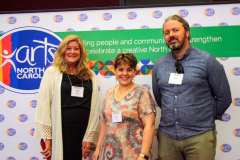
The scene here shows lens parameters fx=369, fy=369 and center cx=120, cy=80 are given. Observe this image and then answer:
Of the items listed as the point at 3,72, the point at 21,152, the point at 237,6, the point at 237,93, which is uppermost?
the point at 237,6

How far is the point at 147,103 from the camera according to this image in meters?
2.62

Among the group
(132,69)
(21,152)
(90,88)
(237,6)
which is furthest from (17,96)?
(237,6)

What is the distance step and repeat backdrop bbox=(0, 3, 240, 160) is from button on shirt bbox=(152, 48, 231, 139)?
1.39ft

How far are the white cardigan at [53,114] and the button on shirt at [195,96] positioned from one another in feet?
2.03

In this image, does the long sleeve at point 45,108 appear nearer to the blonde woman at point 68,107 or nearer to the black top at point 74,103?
the blonde woman at point 68,107

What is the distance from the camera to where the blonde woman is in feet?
9.45

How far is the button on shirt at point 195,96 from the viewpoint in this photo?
8.30 feet

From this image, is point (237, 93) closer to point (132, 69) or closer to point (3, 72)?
point (132, 69)

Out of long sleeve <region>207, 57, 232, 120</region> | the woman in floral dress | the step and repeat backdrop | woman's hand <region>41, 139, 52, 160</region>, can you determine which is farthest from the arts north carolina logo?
long sleeve <region>207, 57, 232, 120</region>

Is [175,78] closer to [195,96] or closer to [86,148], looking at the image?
[195,96]

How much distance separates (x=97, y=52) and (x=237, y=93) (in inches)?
47.2

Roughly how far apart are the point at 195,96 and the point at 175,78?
19 cm

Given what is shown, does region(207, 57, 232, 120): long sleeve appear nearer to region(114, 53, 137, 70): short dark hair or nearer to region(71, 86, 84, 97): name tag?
region(114, 53, 137, 70): short dark hair

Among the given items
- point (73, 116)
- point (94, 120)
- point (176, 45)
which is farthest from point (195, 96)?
point (73, 116)
